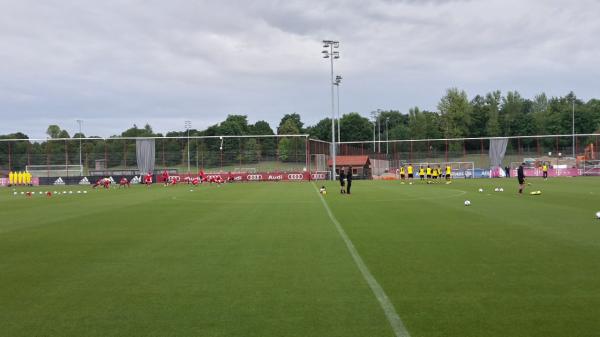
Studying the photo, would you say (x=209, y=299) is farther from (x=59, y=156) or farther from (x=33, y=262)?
(x=59, y=156)

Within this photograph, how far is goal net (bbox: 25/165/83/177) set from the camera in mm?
61019

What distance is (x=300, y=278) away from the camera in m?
7.75

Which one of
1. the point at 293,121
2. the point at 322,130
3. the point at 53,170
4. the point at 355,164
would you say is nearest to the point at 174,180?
the point at 53,170

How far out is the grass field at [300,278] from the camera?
221 inches

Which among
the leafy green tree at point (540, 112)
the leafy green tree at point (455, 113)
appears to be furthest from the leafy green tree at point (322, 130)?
the leafy green tree at point (540, 112)

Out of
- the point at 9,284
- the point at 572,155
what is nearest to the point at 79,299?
the point at 9,284

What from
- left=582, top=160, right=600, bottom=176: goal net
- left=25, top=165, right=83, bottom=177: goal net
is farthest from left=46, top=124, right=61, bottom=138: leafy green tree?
left=582, top=160, right=600, bottom=176: goal net

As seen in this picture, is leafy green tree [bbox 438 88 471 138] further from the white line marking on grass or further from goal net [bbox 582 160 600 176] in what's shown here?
the white line marking on grass

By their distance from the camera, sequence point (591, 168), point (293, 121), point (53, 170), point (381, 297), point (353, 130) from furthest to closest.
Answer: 1. point (293, 121)
2. point (353, 130)
3. point (53, 170)
4. point (591, 168)
5. point (381, 297)

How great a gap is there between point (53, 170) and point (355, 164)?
3831cm

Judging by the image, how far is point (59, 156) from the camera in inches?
2434

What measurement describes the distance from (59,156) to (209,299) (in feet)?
204

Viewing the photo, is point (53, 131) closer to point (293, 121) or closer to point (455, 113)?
point (293, 121)

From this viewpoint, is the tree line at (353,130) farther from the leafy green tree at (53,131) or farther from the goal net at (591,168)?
the goal net at (591,168)
